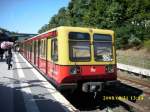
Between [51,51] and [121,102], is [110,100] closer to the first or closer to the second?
[121,102]

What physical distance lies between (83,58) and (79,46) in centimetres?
45

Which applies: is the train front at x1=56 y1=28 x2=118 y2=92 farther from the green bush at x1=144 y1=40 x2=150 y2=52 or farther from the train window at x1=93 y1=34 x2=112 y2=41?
the green bush at x1=144 y1=40 x2=150 y2=52

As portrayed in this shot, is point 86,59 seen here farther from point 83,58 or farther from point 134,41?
point 134,41

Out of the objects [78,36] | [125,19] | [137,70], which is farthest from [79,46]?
[125,19]

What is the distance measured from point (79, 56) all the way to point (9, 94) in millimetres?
3168

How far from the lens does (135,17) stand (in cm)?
4225

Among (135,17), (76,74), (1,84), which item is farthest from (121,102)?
(135,17)

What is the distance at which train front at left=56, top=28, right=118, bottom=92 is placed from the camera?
438 inches

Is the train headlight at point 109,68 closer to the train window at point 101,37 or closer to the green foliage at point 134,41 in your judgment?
the train window at point 101,37

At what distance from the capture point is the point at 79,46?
1136cm

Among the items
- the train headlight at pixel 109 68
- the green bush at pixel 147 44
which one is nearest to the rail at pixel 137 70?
the train headlight at pixel 109 68

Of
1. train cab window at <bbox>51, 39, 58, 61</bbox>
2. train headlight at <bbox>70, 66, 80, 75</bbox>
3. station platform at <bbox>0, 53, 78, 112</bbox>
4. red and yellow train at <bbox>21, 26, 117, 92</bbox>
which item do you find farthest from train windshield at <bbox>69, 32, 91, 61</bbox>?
station platform at <bbox>0, 53, 78, 112</bbox>

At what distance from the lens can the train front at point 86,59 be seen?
11.1 m

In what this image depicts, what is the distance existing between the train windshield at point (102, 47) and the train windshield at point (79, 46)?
317mm
